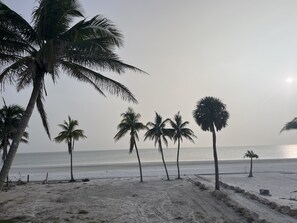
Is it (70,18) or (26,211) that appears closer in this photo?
(70,18)

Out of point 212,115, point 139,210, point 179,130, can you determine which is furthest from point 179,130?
point 139,210

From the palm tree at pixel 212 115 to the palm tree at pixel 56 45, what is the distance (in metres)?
13.7

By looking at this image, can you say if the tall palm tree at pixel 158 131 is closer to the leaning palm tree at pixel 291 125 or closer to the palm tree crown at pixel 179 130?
the palm tree crown at pixel 179 130

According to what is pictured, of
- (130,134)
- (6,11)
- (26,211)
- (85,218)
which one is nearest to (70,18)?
(6,11)

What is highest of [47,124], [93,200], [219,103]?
[219,103]

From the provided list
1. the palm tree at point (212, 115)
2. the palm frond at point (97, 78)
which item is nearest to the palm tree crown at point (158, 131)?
the palm tree at point (212, 115)

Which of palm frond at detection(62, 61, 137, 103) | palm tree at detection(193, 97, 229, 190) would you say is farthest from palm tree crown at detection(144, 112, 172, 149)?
palm frond at detection(62, 61, 137, 103)

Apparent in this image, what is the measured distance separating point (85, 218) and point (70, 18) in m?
8.91

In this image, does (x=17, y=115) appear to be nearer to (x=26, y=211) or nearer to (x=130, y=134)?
(x=130, y=134)

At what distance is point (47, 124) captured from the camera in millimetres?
13453

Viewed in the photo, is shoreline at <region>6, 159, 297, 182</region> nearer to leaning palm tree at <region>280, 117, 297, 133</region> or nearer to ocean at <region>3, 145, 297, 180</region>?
ocean at <region>3, 145, 297, 180</region>

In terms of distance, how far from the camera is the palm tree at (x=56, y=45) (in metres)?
9.96

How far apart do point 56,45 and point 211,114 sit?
17629 mm

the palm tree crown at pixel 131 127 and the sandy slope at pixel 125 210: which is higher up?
the palm tree crown at pixel 131 127
